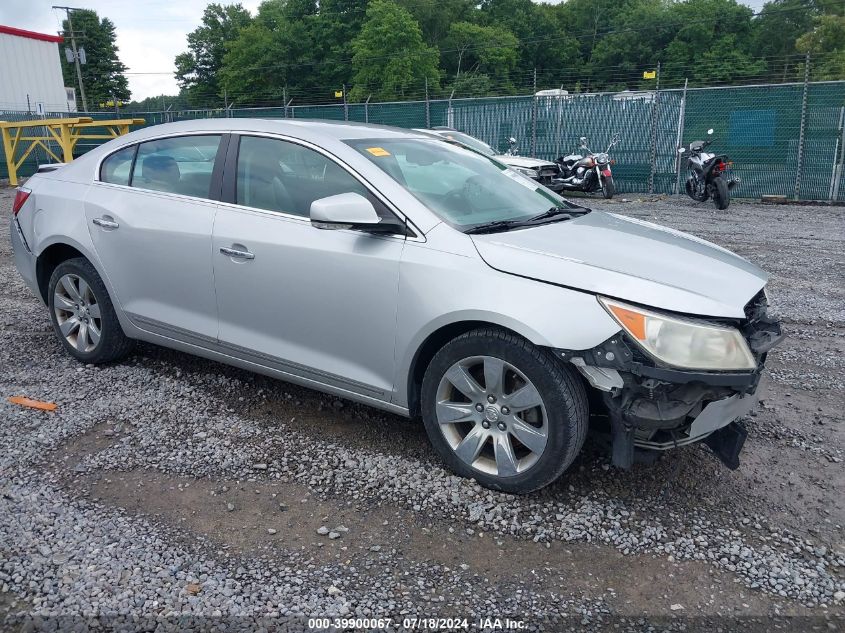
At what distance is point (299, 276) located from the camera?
11.9ft

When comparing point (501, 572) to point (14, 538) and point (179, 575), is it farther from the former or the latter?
point (14, 538)

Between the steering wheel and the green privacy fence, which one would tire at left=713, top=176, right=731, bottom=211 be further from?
the steering wheel

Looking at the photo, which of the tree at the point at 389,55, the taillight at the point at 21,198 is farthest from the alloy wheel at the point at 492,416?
the tree at the point at 389,55

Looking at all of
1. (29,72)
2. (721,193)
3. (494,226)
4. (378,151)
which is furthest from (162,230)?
(29,72)

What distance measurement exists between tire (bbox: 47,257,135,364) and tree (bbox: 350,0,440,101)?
57.2 m

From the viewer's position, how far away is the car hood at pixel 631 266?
115 inches

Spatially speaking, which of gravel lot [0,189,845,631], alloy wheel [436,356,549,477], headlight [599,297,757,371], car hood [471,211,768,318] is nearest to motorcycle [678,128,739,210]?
gravel lot [0,189,845,631]

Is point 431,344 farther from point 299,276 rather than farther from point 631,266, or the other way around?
point 631,266

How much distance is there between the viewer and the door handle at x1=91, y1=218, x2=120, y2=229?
14.5ft

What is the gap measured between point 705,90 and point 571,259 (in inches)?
564

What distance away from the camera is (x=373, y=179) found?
11.7 ft

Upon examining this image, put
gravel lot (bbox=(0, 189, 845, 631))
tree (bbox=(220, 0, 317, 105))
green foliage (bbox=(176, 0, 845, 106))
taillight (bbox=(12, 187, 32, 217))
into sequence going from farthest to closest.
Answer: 1. tree (bbox=(220, 0, 317, 105))
2. green foliage (bbox=(176, 0, 845, 106))
3. taillight (bbox=(12, 187, 32, 217))
4. gravel lot (bbox=(0, 189, 845, 631))

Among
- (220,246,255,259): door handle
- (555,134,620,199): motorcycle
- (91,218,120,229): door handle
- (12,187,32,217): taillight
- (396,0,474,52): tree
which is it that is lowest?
(555,134,620,199): motorcycle

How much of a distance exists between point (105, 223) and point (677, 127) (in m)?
14.4
